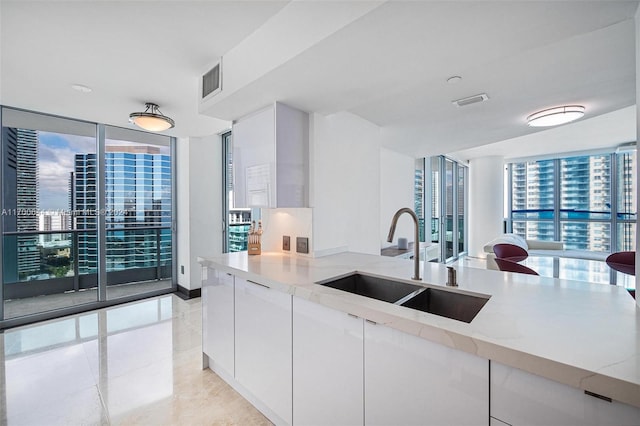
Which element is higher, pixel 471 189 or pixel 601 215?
pixel 471 189

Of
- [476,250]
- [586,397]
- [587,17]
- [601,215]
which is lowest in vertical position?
[476,250]

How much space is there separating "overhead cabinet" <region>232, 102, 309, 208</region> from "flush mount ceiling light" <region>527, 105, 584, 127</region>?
7.54ft

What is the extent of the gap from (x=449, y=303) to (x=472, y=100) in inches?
71.1

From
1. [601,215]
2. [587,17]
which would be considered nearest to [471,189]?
[601,215]

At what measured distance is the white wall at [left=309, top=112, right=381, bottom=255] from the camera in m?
2.29

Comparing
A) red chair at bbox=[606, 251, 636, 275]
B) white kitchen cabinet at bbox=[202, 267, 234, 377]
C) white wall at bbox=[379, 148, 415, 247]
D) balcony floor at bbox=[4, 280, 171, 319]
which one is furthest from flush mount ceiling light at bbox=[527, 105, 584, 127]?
balcony floor at bbox=[4, 280, 171, 319]

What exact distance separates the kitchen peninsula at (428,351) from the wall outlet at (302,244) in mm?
292

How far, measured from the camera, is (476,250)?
23.6ft

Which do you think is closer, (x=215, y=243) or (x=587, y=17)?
(x=587, y=17)

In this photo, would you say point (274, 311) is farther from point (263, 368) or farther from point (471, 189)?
point (471, 189)

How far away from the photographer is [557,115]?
2.63m

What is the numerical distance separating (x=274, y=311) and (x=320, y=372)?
42cm

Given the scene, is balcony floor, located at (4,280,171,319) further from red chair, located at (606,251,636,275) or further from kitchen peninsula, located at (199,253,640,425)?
red chair, located at (606,251,636,275)

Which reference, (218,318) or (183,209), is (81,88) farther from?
(218,318)
